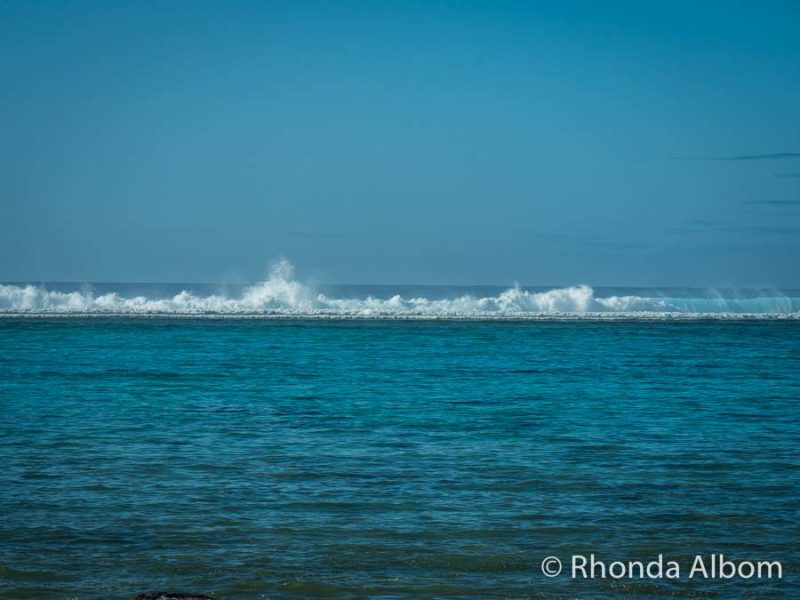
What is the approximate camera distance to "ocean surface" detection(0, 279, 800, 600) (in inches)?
292

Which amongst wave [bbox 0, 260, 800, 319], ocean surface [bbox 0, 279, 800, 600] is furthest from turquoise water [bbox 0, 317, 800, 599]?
wave [bbox 0, 260, 800, 319]

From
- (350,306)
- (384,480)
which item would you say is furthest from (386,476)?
(350,306)

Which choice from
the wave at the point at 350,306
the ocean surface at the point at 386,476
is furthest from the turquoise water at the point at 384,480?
the wave at the point at 350,306

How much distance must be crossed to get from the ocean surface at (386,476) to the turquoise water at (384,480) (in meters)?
0.04

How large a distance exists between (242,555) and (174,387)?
1287 cm

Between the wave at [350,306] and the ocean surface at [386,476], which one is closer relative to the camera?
the ocean surface at [386,476]

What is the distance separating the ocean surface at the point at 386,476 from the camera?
24.3ft

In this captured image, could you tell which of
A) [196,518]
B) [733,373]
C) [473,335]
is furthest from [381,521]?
[473,335]

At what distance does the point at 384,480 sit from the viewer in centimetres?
1056

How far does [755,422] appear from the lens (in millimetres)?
15375

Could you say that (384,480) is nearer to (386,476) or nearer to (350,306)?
(386,476)

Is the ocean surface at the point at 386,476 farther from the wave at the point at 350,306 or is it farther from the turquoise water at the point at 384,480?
the wave at the point at 350,306

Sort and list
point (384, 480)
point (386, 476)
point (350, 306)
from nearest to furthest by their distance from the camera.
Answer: point (384, 480) < point (386, 476) < point (350, 306)

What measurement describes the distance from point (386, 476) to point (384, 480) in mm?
235
